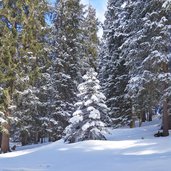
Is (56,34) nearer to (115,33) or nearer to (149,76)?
(115,33)

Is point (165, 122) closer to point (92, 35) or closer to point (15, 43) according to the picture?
point (15, 43)

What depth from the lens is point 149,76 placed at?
55.6ft

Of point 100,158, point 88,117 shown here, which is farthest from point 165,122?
point 100,158

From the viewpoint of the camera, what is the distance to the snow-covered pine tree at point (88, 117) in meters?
15.7

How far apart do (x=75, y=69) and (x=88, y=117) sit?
478 inches

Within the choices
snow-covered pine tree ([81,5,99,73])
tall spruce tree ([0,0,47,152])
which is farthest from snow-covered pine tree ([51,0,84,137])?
snow-covered pine tree ([81,5,99,73])

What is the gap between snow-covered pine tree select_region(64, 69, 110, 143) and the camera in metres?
15.7

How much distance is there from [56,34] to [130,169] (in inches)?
829

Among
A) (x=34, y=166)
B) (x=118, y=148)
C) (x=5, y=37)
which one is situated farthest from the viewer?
Answer: (x=5, y=37)

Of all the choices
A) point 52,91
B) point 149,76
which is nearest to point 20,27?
point 52,91

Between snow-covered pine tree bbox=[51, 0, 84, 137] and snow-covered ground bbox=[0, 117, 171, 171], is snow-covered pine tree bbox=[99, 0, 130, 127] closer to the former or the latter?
snow-covered pine tree bbox=[51, 0, 84, 137]

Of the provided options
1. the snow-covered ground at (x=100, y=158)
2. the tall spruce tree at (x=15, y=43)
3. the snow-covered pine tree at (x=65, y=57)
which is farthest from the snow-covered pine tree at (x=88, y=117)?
the snow-covered pine tree at (x=65, y=57)

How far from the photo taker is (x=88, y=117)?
1603 centimetres

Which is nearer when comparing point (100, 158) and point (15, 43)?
point (100, 158)
